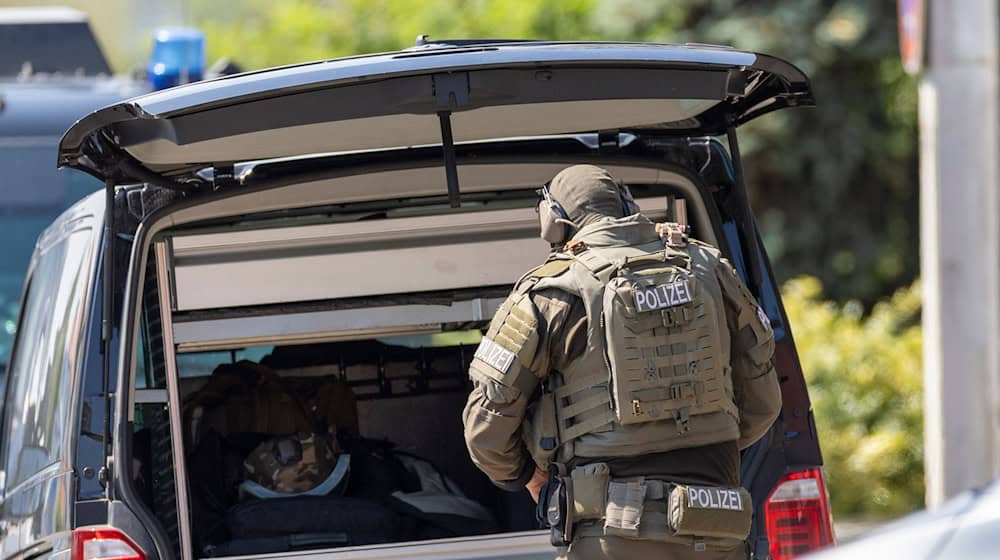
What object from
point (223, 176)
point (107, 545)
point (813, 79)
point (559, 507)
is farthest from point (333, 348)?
point (813, 79)

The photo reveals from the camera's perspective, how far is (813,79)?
12.4 m

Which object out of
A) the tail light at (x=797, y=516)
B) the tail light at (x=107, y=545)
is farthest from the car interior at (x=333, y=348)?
the tail light at (x=797, y=516)

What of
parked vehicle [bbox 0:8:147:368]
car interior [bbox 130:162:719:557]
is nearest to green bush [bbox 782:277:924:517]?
car interior [bbox 130:162:719:557]

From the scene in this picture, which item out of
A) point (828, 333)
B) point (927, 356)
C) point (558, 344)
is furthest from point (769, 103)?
point (828, 333)

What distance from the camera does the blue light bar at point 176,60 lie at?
6383 millimetres

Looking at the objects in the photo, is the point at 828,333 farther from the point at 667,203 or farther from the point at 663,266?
the point at 663,266

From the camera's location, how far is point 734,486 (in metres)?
3.38

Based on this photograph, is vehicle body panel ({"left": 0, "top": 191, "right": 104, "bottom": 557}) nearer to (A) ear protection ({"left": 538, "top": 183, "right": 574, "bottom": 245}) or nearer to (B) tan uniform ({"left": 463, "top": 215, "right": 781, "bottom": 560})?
(B) tan uniform ({"left": 463, "top": 215, "right": 781, "bottom": 560})

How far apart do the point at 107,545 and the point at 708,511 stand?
1.36m

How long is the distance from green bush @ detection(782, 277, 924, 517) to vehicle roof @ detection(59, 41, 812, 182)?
536 centimetres

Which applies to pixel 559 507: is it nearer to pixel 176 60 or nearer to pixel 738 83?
pixel 738 83

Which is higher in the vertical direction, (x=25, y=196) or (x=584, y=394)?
(x=25, y=196)

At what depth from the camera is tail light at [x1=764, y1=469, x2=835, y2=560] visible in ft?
11.5

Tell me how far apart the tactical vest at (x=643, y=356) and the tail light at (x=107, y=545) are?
967mm
